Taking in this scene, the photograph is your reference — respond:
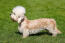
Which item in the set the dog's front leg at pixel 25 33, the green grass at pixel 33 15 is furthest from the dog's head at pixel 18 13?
the green grass at pixel 33 15

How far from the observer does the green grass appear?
705cm

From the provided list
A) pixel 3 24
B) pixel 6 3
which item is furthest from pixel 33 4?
pixel 3 24

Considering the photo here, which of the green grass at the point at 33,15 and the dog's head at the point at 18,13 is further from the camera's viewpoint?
the green grass at the point at 33,15

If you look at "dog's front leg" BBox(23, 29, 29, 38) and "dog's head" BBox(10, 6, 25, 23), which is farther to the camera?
"dog's front leg" BBox(23, 29, 29, 38)

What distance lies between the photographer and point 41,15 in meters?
10.1

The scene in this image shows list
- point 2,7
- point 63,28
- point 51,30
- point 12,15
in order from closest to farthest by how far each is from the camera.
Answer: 1. point 12,15
2. point 51,30
3. point 63,28
4. point 2,7

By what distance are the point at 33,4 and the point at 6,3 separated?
1.33 metres

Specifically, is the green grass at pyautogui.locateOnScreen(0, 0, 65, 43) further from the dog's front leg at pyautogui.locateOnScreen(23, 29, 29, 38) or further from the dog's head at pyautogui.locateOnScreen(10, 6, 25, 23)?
the dog's head at pyautogui.locateOnScreen(10, 6, 25, 23)

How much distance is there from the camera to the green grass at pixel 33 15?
23.1ft

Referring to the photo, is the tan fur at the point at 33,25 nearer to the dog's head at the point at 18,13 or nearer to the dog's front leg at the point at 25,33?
the dog's front leg at the point at 25,33

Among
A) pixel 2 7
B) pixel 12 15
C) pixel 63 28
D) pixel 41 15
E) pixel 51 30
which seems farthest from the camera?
pixel 2 7

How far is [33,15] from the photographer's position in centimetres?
1009

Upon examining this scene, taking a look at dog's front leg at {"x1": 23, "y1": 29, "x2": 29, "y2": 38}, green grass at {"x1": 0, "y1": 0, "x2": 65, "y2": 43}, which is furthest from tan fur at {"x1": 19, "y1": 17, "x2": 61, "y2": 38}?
green grass at {"x1": 0, "y1": 0, "x2": 65, "y2": 43}

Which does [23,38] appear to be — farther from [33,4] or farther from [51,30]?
[33,4]
